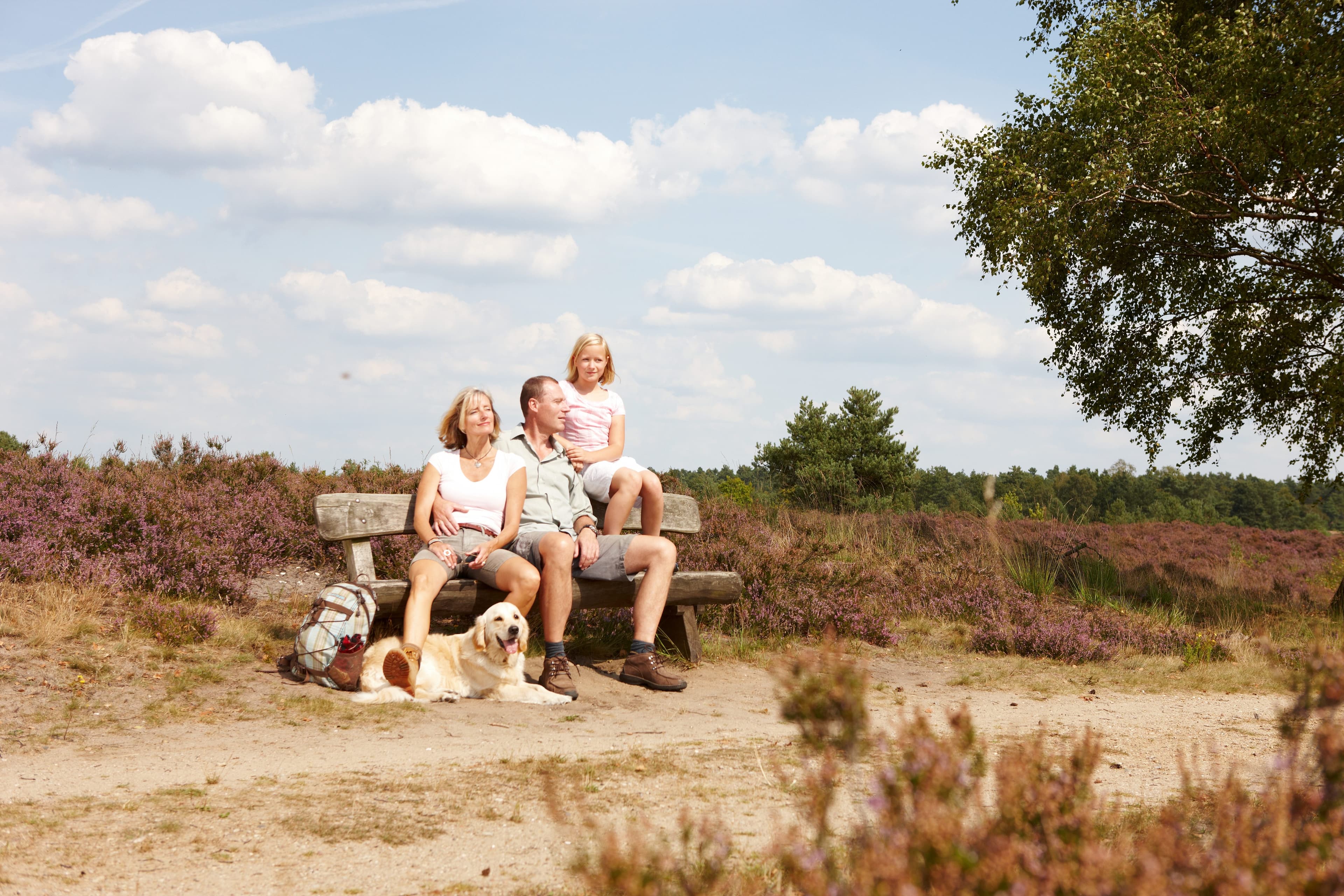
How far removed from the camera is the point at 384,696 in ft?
18.2

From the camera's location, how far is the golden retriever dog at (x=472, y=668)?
561 cm

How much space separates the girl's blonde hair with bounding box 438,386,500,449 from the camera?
249 inches

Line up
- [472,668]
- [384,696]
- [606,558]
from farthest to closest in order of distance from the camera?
[606,558], [472,668], [384,696]

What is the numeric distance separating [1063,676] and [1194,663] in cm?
141

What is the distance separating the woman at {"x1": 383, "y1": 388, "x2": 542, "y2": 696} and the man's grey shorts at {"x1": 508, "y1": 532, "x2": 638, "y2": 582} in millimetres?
102

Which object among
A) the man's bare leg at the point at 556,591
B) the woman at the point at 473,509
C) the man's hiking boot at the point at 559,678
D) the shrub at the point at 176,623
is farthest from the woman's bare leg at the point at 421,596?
the shrub at the point at 176,623

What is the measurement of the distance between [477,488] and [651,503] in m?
1.33

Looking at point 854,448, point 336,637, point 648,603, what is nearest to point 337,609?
point 336,637

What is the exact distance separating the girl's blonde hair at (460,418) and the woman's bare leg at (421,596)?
0.86 metres

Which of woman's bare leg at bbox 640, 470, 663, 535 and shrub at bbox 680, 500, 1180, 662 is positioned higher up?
woman's bare leg at bbox 640, 470, 663, 535

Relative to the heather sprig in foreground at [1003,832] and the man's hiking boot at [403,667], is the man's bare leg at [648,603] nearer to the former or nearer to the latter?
the man's hiking boot at [403,667]

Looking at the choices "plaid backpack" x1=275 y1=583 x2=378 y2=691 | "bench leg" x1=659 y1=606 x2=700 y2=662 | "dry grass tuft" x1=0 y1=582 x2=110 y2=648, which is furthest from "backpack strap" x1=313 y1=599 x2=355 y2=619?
"bench leg" x1=659 y1=606 x2=700 y2=662

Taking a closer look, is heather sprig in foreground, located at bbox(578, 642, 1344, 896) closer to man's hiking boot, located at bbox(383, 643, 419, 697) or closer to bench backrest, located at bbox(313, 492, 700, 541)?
man's hiking boot, located at bbox(383, 643, 419, 697)

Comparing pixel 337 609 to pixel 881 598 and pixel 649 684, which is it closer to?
pixel 649 684
